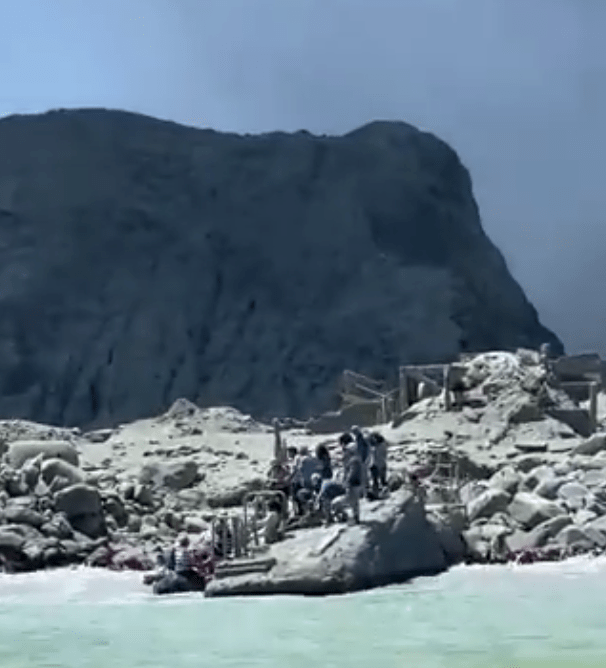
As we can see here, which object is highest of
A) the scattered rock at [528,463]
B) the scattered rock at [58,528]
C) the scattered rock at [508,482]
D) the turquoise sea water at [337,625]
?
the scattered rock at [528,463]

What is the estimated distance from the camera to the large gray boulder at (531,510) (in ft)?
68.2

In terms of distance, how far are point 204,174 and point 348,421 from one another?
55.6m

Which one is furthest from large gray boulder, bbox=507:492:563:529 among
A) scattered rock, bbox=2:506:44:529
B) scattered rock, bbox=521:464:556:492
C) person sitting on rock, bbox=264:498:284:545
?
scattered rock, bbox=2:506:44:529

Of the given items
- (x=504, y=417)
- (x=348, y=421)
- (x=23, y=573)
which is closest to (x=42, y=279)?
(x=348, y=421)

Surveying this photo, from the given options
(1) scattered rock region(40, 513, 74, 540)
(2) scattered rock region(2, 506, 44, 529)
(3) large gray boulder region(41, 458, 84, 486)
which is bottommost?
(1) scattered rock region(40, 513, 74, 540)

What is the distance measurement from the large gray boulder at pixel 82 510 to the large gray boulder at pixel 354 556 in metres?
5.92

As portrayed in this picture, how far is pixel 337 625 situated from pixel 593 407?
2197cm

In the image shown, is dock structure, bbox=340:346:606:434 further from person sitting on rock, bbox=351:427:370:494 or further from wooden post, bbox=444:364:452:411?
person sitting on rock, bbox=351:427:370:494

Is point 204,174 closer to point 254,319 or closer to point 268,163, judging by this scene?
point 268,163

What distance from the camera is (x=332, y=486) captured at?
17953mm

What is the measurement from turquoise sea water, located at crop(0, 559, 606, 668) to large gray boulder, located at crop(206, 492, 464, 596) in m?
0.39

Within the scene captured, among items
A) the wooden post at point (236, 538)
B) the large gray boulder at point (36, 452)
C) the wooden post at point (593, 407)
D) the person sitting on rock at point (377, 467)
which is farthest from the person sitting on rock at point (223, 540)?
the wooden post at point (593, 407)

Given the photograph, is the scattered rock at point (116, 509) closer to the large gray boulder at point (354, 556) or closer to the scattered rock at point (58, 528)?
the scattered rock at point (58, 528)

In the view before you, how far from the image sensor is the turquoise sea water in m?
11.0
